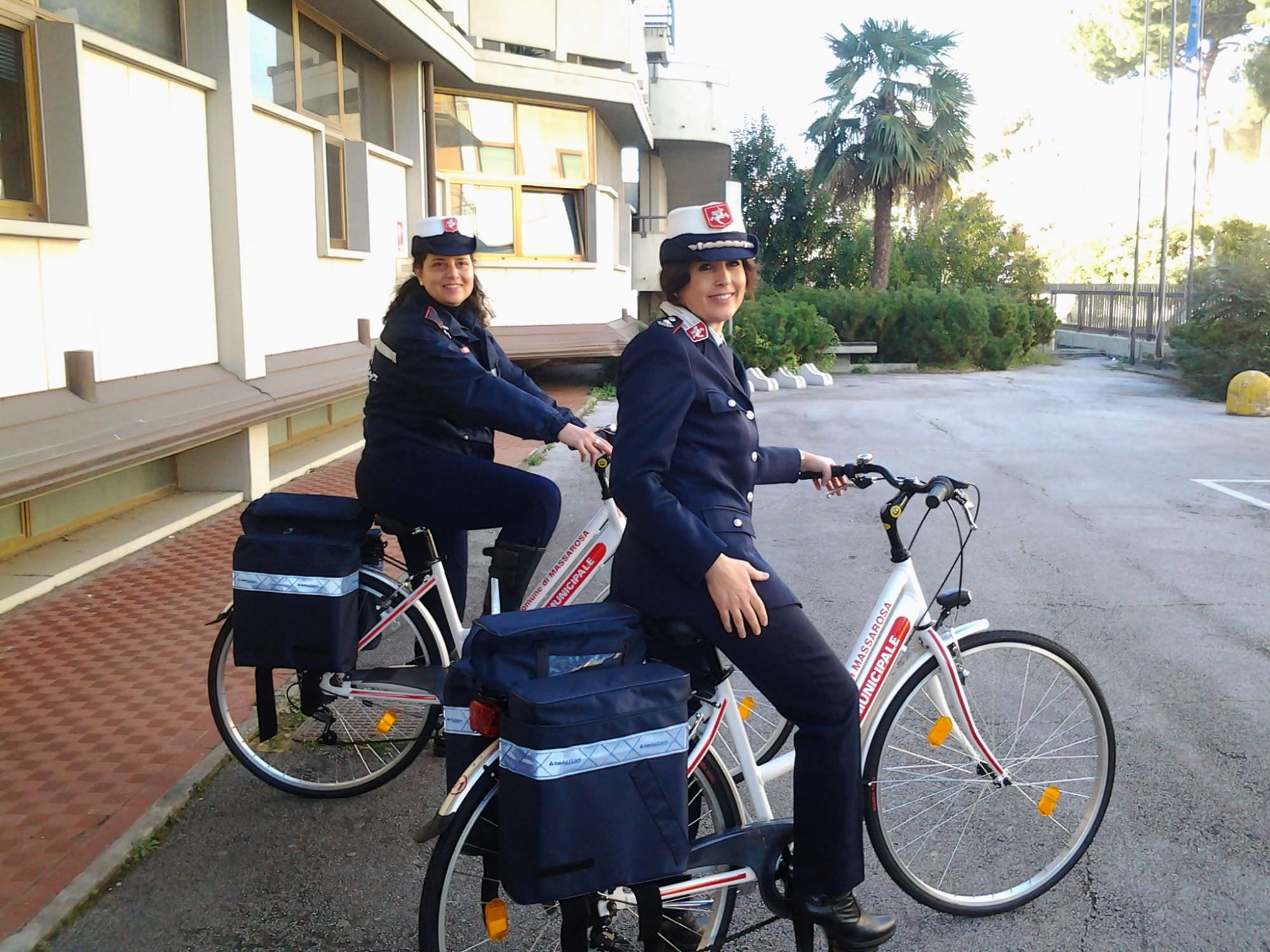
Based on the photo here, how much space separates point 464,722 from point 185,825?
68.7 inches

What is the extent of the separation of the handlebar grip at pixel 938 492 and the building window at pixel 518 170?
45.4ft

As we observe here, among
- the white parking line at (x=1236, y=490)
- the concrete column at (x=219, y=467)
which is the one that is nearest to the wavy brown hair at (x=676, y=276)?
the concrete column at (x=219, y=467)

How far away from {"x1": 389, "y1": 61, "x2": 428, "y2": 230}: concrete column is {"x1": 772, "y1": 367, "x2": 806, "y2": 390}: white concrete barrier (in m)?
9.62

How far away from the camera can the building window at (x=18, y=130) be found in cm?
632

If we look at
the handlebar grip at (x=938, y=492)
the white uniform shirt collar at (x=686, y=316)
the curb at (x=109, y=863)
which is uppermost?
the white uniform shirt collar at (x=686, y=316)

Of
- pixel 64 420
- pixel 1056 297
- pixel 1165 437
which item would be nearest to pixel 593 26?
pixel 1165 437

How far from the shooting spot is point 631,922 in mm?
3365

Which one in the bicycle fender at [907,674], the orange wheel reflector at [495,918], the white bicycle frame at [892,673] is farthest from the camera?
the bicycle fender at [907,674]

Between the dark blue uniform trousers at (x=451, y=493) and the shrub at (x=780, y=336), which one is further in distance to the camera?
the shrub at (x=780, y=336)

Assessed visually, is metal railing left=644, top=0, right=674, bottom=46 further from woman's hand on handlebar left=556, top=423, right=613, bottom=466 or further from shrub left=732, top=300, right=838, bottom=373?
woman's hand on handlebar left=556, top=423, right=613, bottom=466

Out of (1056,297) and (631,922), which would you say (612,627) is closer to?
(631,922)

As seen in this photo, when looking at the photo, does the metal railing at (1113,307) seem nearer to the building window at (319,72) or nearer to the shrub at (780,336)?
the shrub at (780,336)

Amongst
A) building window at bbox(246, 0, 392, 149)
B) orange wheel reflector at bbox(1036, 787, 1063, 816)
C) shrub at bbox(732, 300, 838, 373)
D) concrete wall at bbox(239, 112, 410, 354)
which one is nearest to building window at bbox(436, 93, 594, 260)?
building window at bbox(246, 0, 392, 149)

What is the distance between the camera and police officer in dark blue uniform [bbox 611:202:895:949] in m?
2.85
